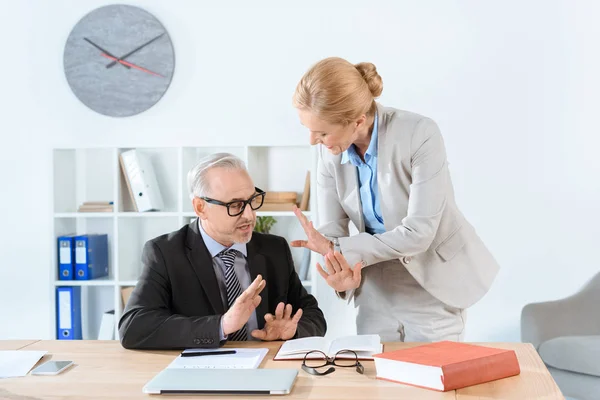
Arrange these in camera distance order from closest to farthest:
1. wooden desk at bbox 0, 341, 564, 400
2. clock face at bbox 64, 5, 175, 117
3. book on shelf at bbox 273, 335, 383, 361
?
wooden desk at bbox 0, 341, 564, 400 < book on shelf at bbox 273, 335, 383, 361 < clock face at bbox 64, 5, 175, 117

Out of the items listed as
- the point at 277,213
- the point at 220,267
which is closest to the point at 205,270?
the point at 220,267

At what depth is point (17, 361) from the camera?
6.70 ft

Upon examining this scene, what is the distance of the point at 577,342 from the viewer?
362 cm

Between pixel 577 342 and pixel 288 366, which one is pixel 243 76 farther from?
pixel 288 366

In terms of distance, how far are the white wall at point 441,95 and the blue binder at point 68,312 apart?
30 centimetres

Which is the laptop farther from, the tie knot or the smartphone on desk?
the tie knot

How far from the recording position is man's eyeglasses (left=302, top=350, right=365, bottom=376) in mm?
1900

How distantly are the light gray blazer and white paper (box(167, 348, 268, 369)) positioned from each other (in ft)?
1.53

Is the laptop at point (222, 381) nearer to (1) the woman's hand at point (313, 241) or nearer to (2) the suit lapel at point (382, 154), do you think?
(1) the woman's hand at point (313, 241)

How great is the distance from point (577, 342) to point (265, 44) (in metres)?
2.41

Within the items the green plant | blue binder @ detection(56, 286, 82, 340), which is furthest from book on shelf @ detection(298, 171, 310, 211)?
blue binder @ detection(56, 286, 82, 340)

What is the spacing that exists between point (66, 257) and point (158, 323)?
2330 millimetres

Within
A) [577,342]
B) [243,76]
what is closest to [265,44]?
[243,76]

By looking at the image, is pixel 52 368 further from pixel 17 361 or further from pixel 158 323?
pixel 158 323
